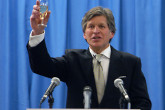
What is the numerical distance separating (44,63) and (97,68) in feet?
1.19

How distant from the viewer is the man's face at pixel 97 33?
1770 mm

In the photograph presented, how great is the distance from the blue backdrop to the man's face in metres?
1.07

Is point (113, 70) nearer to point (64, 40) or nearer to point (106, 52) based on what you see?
point (106, 52)

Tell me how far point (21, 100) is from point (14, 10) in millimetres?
1017

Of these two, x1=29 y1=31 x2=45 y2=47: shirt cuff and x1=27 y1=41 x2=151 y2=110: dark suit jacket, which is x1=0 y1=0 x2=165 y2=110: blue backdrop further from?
x1=29 y1=31 x2=45 y2=47: shirt cuff

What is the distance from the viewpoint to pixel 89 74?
5.64 feet

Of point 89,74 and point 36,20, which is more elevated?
point 36,20

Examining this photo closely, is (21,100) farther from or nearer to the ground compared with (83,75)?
nearer to the ground

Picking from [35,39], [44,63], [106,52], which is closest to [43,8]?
[35,39]

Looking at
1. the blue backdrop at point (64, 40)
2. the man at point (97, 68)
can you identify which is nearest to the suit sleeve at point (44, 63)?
the man at point (97, 68)
